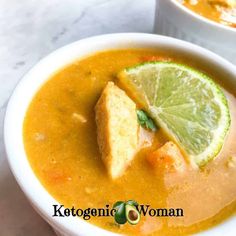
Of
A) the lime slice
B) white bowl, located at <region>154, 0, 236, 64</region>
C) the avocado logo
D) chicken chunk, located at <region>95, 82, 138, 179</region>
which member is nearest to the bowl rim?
white bowl, located at <region>154, 0, 236, 64</region>

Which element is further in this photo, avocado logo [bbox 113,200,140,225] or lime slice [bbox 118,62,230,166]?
lime slice [bbox 118,62,230,166]

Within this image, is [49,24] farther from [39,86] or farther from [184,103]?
[184,103]

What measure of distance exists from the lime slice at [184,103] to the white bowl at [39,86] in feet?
0.36

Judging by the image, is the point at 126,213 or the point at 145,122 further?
the point at 145,122

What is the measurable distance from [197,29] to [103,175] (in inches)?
28.1

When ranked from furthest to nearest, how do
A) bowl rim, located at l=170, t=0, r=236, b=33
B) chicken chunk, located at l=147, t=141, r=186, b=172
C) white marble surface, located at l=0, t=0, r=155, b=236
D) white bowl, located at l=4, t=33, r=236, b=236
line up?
white marble surface, located at l=0, t=0, r=155, b=236, bowl rim, located at l=170, t=0, r=236, b=33, chicken chunk, located at l=147, t=141, r=186, b=172, white bowl, located at l=4, t=33, r=236, b=236

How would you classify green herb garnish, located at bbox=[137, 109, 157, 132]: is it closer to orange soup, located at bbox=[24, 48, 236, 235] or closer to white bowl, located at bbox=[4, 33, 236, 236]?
orange soup, located at bbox=[24, 48, 236, 235]

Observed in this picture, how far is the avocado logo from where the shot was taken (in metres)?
1.12

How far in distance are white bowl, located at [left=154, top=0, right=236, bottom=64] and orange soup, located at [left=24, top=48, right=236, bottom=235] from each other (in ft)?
1.26

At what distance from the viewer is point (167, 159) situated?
1223 millimetres

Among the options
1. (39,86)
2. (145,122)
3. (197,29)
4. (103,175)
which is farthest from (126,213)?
(197,29)

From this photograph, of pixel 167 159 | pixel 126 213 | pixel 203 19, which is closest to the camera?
pixel 126 213

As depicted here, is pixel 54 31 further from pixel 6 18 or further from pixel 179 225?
pixel 179 225

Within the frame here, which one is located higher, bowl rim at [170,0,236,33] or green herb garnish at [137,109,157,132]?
bowl rim at [170,0,236,33]
